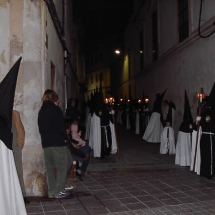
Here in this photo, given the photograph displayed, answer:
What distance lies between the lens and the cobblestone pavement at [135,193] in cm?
567

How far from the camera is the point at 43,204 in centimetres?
596

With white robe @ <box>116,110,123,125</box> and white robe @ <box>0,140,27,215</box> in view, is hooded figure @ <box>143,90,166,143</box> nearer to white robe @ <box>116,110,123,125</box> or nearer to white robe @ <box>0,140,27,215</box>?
white robe @ <box>0,140,27,215</box>

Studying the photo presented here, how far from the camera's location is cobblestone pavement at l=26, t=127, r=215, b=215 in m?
5.67

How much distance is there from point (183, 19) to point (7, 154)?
40.1ft

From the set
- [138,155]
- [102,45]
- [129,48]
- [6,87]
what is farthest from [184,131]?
[102,45]

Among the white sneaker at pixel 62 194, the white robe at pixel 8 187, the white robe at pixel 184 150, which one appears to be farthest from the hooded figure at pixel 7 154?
the white robe at pixel 184 150

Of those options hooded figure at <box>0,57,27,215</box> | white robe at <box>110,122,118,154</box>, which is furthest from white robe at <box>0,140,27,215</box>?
white robe at <box>110,122,118,154</box>

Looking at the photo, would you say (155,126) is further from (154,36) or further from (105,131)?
(154,36)

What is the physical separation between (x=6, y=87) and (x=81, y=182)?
4.01 m

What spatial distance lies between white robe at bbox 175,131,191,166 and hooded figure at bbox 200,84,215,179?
1.25m

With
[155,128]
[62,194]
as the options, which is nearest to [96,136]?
[155,128]

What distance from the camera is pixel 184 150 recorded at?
951 cm

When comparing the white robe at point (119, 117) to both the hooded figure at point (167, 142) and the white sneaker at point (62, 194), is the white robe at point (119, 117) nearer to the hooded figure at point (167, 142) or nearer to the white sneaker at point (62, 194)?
the hooded figure at point (167, 142)

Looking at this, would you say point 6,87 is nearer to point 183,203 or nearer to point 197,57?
point 183,203
